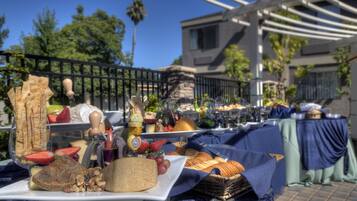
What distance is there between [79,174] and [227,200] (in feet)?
2.97

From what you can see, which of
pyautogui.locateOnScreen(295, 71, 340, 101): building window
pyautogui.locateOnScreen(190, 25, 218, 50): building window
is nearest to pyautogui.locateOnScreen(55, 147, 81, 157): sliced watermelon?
pyautogui.locateOnScreen(295, 71, 340, 101): building window

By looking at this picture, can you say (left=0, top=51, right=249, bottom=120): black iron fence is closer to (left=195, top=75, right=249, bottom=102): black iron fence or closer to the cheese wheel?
(left=195, top=75, right=249, bottom=102): black iron fence

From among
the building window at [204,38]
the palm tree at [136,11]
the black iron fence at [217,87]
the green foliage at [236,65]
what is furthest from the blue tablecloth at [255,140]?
the palm tree at [136,11]

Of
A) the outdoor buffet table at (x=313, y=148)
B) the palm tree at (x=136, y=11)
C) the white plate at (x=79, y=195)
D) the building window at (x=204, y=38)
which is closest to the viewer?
the white plate at (x=79, y=195)

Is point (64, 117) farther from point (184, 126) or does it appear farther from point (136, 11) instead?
point (136, 11)

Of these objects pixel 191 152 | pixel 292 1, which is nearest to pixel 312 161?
pixel 191 152

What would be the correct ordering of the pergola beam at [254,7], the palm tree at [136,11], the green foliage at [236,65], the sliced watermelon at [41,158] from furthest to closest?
the palm tree at [136,11] → the green foliage at [236,65] → the pergola beam at [254,7] → the sliced watermelon at [41,158]

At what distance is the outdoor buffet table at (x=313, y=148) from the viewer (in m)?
3.99

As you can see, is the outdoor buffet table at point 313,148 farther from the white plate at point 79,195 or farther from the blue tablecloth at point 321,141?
the white plate at point 79,195

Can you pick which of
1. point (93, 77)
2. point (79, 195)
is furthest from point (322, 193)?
point (79, 195)

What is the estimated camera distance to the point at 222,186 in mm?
1732

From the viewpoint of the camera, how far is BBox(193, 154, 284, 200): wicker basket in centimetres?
173

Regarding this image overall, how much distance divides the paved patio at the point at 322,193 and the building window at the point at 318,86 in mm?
12684

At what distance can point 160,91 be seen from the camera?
17.5 feet
